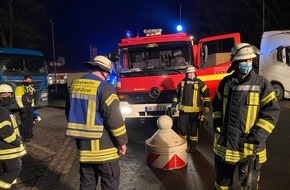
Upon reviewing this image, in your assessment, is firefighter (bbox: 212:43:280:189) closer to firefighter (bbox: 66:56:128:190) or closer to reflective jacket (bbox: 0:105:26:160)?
firefighter (bbox: 66:56:128:190)

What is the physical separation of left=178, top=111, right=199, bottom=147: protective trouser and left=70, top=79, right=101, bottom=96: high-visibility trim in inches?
137

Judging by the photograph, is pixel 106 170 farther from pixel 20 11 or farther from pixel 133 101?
pixel 20 11

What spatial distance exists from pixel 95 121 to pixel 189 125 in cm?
363

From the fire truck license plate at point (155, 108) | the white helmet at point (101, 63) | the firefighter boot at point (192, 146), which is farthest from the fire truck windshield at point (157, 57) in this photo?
the white helmet at point (101, 63)

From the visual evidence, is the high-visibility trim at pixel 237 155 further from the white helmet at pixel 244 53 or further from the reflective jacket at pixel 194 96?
the reflective jacket at pixel 194 96

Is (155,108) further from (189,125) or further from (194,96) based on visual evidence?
(194,96)

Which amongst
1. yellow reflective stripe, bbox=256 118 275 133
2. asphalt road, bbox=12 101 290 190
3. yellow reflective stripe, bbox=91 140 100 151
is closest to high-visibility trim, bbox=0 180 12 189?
asphalt road, bbox=12 101 290 190

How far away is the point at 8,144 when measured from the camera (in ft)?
13.7

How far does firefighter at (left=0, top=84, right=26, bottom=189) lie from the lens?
161 inches

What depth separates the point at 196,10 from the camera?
43.7 meters

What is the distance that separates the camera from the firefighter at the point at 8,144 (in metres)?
4.09

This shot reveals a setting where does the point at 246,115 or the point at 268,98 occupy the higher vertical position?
the point at 268,98

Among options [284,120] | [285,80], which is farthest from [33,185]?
[285,80]

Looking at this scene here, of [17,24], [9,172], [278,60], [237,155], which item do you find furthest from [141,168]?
[17,24]
